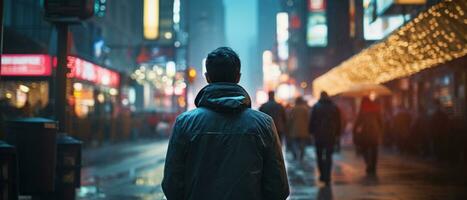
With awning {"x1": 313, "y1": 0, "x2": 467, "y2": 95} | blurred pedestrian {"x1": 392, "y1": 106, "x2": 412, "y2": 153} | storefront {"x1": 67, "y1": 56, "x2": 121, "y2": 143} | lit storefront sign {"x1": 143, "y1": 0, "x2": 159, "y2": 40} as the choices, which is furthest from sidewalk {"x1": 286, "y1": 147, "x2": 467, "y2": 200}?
lit storefront sign {"x1": 143, "y1": 0, "x2": 159, "y2": 40}

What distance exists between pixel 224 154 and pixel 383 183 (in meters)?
9.33

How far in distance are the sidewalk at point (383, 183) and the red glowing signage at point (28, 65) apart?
539 inches

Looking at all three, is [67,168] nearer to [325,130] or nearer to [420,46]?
[325,130]

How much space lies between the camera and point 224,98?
3756 mm

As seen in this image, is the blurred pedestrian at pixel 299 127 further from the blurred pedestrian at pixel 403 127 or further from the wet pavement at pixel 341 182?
the blurred pedestrian at pixel 403 127

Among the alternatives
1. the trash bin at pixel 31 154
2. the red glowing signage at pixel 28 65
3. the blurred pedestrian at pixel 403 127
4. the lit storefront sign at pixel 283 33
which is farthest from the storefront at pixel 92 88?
the lit storefront sign at pixel 283 33

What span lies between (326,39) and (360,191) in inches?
2998

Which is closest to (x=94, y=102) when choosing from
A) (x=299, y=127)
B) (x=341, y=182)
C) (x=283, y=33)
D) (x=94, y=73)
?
(x=94, y=73)

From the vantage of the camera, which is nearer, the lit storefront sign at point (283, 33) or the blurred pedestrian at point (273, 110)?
the blurred pedestrian at point (273, 110)

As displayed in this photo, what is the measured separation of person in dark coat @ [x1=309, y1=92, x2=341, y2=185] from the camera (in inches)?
487

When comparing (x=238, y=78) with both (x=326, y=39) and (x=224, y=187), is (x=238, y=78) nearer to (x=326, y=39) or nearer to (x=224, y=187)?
(x=224, y=187)

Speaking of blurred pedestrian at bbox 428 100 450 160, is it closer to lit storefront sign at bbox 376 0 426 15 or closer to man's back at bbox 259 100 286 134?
lit storefront sign at bbox 376 0 426 15

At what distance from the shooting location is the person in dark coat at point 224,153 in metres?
3.66

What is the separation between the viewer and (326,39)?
282 feet
